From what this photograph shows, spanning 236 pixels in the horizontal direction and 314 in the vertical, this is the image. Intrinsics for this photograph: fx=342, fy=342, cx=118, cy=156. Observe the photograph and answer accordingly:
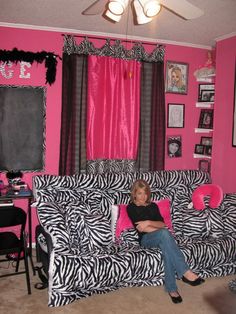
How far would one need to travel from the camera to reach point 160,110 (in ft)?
14.6

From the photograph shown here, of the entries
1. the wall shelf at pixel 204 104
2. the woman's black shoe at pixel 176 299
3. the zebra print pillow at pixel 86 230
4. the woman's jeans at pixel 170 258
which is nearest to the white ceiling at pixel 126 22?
the wall shelf at pixel 204 104

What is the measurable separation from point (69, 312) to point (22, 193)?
51.7 inches

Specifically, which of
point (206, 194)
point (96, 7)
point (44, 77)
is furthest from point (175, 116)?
point (96, 7)

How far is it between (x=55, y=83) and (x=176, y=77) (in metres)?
1.63

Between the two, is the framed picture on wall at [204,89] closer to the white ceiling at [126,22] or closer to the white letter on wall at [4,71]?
the white ceiling at [126,22]

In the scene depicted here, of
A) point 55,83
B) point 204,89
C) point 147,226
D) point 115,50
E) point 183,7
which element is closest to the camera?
point 183,7

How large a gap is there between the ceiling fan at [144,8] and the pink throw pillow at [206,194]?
5.95 feet

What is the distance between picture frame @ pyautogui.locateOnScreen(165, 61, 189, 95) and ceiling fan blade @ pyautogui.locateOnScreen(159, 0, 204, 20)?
206 cm

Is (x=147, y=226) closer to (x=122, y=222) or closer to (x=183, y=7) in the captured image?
(x=122, y=222)

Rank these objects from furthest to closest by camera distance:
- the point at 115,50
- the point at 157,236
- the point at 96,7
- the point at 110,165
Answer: the point at 110,165, the point at 115,50, the point at 157,236, the point at 96,7

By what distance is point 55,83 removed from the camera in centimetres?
407

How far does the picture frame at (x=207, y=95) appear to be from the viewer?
4.59 meters

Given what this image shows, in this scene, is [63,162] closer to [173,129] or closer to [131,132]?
[131,132]

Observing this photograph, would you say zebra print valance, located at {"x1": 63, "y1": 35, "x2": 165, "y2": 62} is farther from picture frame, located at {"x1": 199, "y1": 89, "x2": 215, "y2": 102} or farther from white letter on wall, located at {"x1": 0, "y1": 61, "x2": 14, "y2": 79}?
picture frame, located at {"x1": 199, "y1": 89, "x2": 215, "y2": 102}
